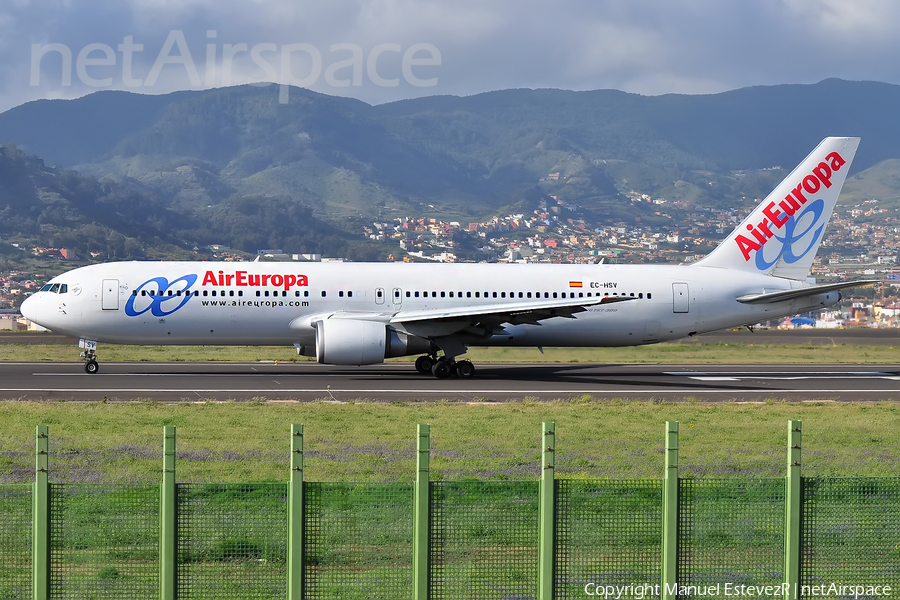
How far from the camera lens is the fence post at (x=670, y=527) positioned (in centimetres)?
870

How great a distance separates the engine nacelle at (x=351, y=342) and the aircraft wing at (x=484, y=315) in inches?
43.2

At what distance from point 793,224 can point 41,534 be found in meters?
34.8

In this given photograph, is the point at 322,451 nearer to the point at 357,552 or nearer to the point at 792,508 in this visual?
the point at 357,552

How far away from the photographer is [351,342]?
32.8m

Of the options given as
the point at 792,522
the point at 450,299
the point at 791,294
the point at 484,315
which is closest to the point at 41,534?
the point at 792,522

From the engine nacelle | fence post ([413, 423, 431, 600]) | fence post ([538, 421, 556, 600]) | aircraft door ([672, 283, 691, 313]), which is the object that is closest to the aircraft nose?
the engine nacelle

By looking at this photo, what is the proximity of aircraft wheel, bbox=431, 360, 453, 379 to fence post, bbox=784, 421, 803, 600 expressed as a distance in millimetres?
26124

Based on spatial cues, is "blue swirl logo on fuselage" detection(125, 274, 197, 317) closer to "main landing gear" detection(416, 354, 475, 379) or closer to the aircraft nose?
the aircraft nose

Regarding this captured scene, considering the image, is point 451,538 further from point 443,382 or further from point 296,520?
point 443,382

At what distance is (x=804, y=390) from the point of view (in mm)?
32625

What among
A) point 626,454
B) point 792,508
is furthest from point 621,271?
point 792,508

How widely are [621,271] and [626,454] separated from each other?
2234 centimetres

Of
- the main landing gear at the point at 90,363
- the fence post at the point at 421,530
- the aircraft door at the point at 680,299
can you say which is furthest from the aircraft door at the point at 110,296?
the fence post at the point at 421,530

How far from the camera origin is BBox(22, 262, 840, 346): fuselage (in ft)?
113
